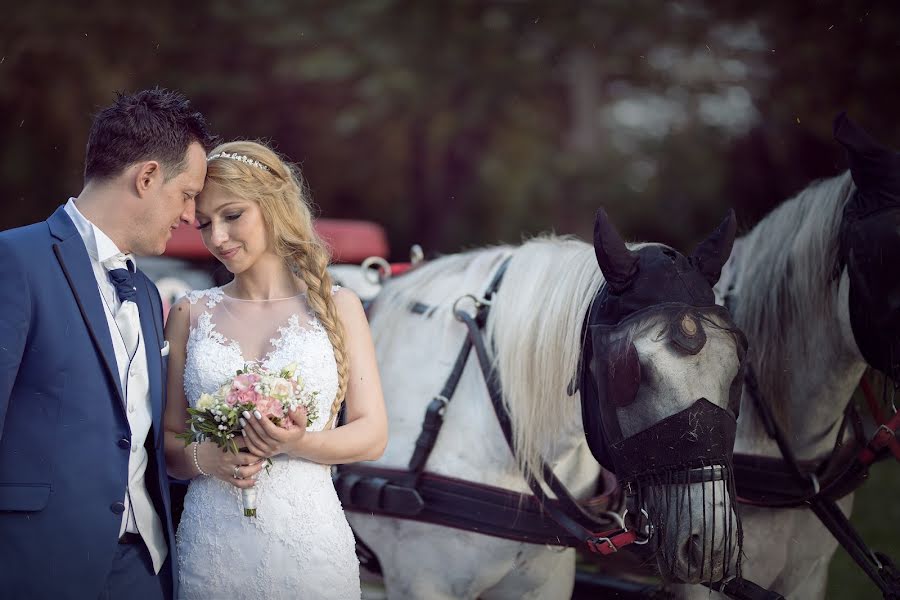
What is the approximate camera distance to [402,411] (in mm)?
2807

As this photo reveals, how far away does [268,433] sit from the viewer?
1.95 metres

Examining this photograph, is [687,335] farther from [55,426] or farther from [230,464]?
[55,426]

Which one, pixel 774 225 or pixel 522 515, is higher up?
pixel 774 225

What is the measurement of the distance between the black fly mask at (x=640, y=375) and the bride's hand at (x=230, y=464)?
0.93m

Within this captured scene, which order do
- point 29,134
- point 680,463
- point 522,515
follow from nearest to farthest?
1. point 680,463
2. point 522,515
3. point 29,134

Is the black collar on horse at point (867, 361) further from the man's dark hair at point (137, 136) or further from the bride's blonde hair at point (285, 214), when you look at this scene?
the man's dark hair at point (137, 136)

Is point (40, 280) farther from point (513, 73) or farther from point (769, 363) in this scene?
point (513, 73)

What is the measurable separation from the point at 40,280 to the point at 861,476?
2631 millimetres

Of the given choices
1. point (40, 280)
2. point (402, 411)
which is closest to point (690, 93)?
point (402, 411)

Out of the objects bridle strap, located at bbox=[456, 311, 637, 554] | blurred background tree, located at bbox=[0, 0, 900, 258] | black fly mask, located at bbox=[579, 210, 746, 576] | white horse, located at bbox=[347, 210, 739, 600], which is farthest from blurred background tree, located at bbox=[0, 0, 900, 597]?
bridle strap, located at bbox=[456, 311, 637, 554]

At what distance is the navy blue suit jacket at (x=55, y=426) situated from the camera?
6.13 feet

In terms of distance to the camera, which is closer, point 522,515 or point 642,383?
point 642,383

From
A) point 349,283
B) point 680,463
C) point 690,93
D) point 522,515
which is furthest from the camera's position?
point 690,93

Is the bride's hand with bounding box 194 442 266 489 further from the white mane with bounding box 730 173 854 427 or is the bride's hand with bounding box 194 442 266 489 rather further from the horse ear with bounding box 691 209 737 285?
the white mane with bounding box 730 173 854 427
